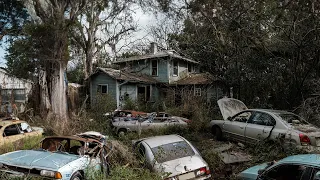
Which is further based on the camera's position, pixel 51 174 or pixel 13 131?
pixel 13 131

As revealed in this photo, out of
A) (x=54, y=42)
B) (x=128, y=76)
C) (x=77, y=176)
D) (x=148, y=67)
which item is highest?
(x=54, y=42)

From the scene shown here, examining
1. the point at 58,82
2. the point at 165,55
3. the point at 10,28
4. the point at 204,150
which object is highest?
the point at 10,28

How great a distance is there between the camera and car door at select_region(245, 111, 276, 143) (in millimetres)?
9507

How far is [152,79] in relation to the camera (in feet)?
84.3

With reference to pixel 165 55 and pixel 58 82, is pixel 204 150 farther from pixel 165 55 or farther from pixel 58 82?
pixel 165 55

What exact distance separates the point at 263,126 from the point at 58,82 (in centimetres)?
1169

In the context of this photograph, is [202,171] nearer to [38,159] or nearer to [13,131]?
[38,159]

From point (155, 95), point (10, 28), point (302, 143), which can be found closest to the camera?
point (302, 143)

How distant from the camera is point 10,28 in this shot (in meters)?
23.9

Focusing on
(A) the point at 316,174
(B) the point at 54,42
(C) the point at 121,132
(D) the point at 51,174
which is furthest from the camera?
(B) the point at 54,42

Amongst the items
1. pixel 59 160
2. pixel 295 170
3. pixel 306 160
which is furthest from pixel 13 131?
pixel 306 160

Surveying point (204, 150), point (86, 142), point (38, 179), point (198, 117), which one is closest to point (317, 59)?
point (198, 117)

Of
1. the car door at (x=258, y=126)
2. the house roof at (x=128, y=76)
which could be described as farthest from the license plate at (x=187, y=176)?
the house roof at (x=128, y=76)

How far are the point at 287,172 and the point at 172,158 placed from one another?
111 inches
